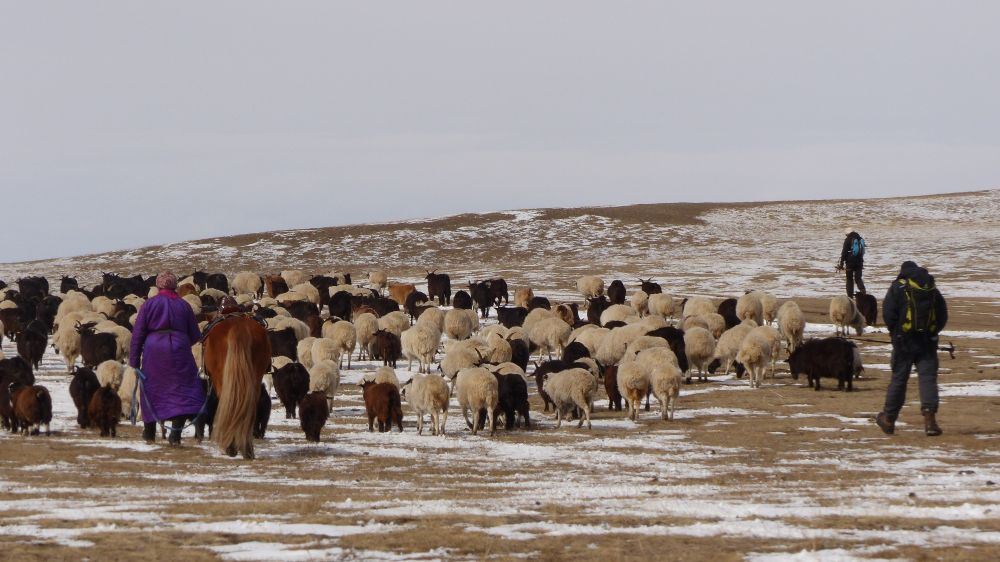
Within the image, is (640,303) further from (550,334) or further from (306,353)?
(306,353)

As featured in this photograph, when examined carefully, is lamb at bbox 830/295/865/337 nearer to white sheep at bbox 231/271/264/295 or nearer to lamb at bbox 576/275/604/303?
lamb at bbox 576/275/604/303

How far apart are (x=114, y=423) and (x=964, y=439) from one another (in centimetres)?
1089

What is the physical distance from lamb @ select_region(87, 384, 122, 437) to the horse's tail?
9.56ft

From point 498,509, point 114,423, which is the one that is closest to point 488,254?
point 114,423

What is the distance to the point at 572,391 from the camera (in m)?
16.8

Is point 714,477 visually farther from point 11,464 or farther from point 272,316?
point 272,316

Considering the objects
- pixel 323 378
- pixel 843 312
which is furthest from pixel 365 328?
pixel 843 312

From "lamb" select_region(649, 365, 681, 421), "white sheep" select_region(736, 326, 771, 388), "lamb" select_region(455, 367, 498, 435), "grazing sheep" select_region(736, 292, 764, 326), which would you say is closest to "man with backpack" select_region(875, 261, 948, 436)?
"lamb" select_region(649, 365, 681, 421)

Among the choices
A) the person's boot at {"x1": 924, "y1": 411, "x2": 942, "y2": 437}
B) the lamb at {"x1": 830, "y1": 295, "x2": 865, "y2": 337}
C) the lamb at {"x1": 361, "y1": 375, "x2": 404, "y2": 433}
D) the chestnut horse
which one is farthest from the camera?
the lamb at {"x1": 830, "y1": 295, "x2": 865, "y2": 337}

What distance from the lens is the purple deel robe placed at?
13.3 m

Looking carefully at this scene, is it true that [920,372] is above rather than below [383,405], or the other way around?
above

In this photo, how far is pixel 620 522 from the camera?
8.20 metres

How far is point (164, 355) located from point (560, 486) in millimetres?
5364

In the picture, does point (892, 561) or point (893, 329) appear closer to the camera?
point (892, 561)
